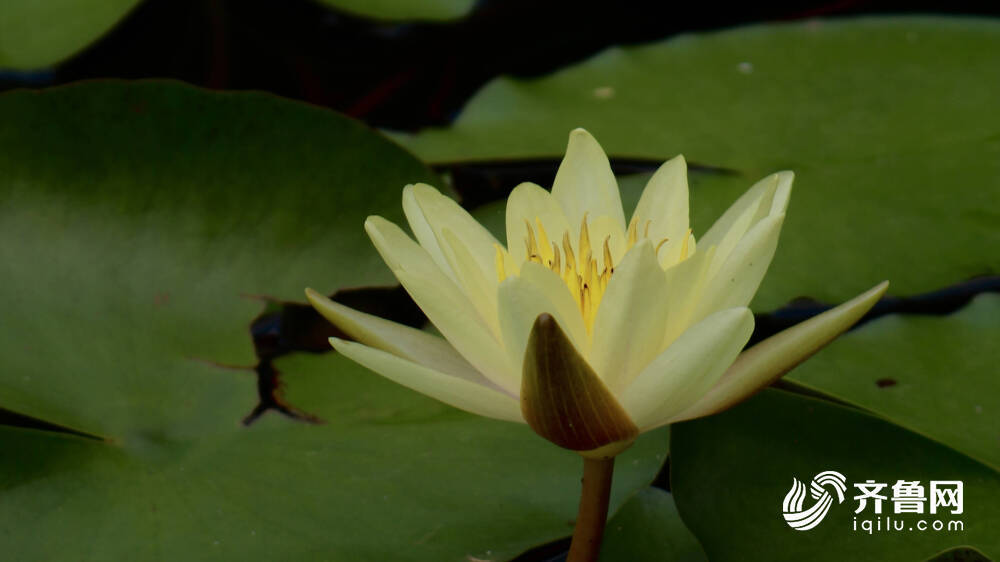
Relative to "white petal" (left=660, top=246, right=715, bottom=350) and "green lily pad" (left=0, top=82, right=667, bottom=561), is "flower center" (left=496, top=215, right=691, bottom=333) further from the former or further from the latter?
"green lily pad" (left=0, top=82, right=667, bottom=561)

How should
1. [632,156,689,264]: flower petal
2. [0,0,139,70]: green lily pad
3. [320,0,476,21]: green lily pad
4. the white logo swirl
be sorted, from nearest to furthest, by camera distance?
[632,156,689,264]: flower petal → the white logo swirl → [0,0,139,70]: green lily pad → [320,0,476,21]: green lily pad

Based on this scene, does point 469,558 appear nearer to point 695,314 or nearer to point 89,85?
point 695,314

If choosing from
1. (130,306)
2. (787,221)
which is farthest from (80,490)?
(787,221)

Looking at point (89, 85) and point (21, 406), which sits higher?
point (89, 85)

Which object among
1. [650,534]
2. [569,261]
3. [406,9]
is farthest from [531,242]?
[406,9]

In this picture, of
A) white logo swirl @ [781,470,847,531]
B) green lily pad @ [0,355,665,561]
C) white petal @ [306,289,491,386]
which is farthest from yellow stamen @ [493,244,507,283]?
white logo swirl @ [781,470,847,531]

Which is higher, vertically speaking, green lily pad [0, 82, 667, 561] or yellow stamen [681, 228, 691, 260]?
yellow stamen [681, 228, 691, 260]
